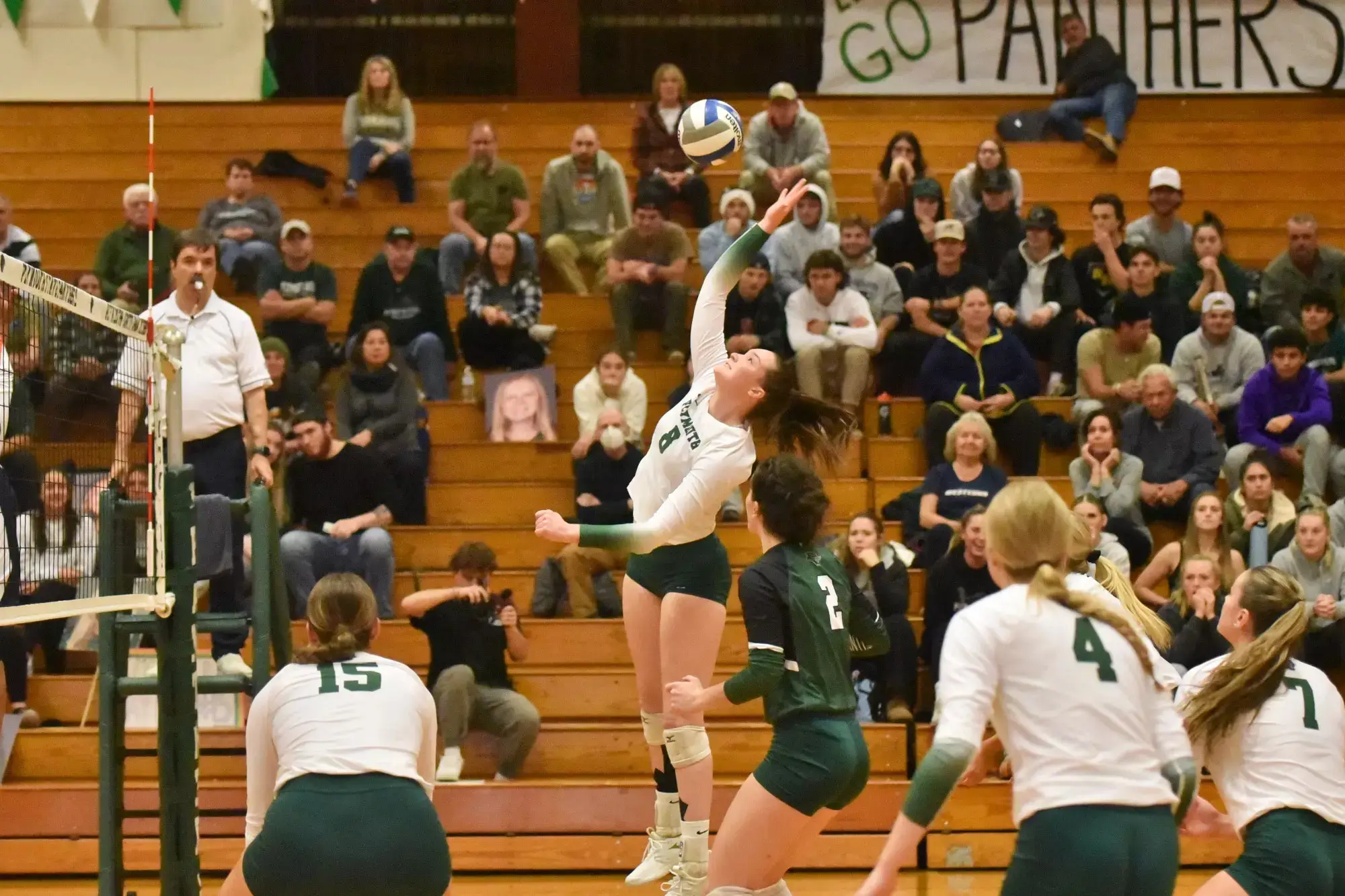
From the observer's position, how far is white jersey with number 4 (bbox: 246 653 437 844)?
507cm

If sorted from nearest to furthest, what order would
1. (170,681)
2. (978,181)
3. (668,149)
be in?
(170,681) → (978,181) → (668,149)

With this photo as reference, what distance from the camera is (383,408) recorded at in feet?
37.9

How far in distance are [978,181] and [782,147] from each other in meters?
1.72

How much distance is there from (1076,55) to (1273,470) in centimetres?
592

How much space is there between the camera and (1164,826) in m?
4.26

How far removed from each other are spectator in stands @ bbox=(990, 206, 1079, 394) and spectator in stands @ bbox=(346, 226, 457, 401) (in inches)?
167

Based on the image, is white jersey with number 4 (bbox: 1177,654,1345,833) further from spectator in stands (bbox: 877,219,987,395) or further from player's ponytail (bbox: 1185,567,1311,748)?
spectator in stands (bbox: 877,219,987,395)

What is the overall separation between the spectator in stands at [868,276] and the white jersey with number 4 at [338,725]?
793cm

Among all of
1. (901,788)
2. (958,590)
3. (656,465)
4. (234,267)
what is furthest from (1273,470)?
(234,267)

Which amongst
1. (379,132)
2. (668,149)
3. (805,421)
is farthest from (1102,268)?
(805,421)

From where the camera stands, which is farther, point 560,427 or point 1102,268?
point 1102,268

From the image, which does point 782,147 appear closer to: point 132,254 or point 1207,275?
point 1207,275

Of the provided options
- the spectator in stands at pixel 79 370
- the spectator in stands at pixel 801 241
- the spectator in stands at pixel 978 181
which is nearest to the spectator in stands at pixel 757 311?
the spectator in stands at pixel 801 241

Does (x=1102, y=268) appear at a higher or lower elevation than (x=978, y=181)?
lower
